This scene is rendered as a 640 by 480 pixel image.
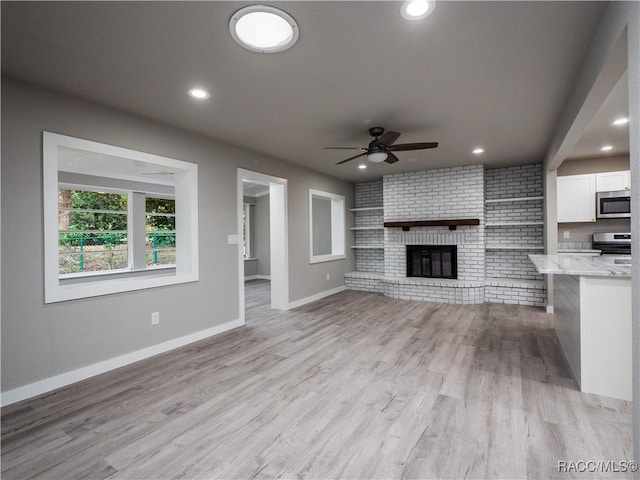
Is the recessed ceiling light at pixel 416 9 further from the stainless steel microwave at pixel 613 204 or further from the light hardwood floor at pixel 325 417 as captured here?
the stainless steel microwave at pixel 613 204

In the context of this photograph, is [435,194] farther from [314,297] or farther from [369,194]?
[314,297]

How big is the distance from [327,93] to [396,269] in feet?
14.9

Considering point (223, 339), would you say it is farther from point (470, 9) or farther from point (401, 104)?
point (470, 9)

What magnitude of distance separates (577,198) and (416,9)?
5.02 meters

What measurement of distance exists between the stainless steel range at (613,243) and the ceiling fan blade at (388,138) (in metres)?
4.29

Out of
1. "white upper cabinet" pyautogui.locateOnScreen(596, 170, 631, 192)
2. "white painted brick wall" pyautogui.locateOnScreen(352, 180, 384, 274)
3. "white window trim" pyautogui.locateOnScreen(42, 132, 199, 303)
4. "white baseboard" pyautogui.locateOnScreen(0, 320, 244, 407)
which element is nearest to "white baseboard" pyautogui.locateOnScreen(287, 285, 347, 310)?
"white painted brick wall" pyautogui.locateOnScreen(352, 180, 384, 274)

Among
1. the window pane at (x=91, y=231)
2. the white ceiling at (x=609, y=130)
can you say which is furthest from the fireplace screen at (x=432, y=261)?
the window pane at (x=91, y=231)

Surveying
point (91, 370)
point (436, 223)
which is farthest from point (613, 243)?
point (91, 370)

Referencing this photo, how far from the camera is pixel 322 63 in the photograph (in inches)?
88.0

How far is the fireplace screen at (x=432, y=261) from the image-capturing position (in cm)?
606

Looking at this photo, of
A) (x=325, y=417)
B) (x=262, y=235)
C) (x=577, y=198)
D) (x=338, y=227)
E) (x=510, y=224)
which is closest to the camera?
(x=325, y=417)

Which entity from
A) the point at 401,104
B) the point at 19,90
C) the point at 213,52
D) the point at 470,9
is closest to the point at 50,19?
the point at 213,52

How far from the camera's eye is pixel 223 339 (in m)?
3.71

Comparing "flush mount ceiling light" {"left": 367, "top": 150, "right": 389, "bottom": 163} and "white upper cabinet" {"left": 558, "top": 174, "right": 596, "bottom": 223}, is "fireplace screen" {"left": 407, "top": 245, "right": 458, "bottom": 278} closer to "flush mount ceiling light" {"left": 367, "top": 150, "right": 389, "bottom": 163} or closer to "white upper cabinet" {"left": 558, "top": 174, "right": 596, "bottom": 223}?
"white upper cabinet" {"left": 558, "top": 174, "right": 596, "bottom": 223}
